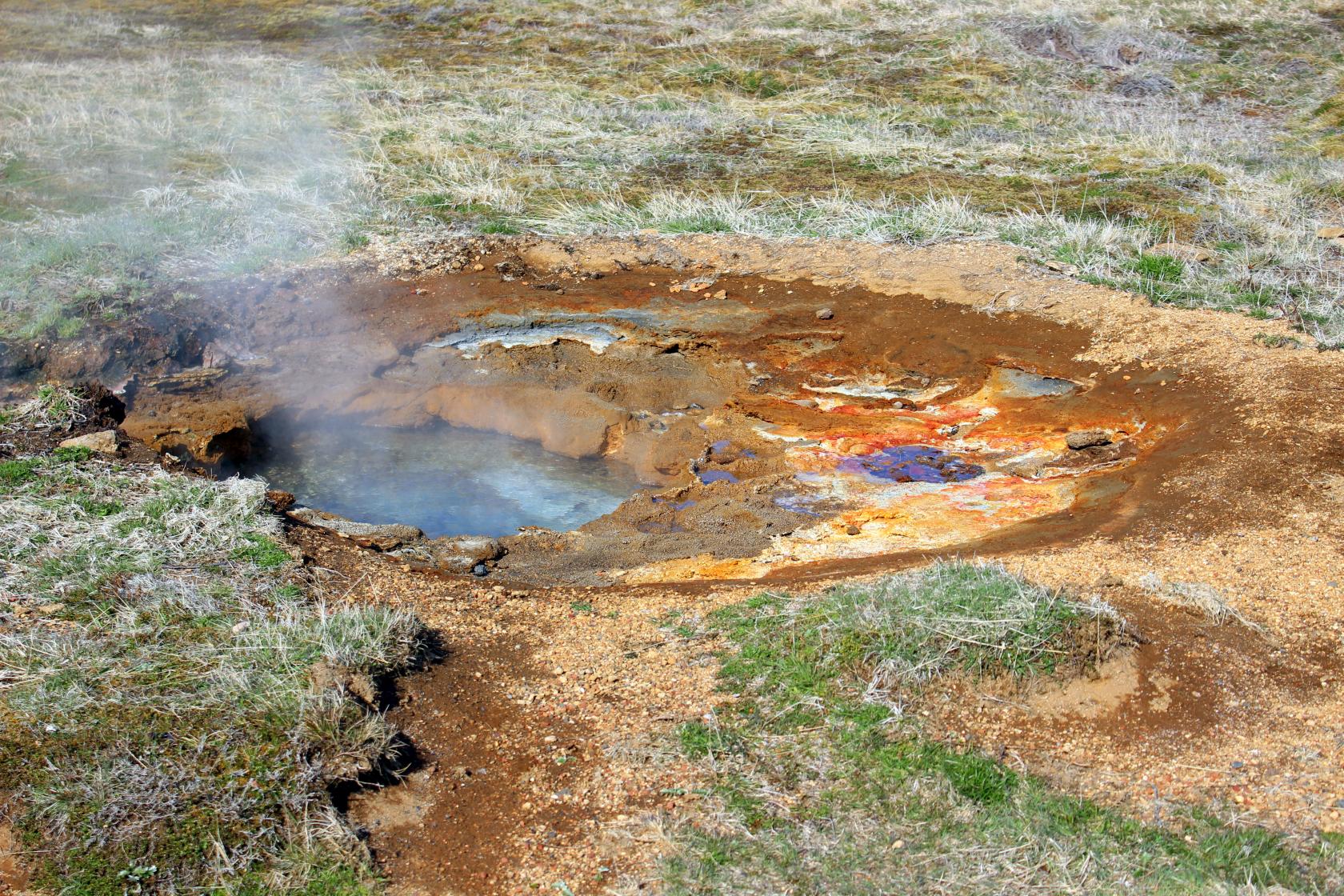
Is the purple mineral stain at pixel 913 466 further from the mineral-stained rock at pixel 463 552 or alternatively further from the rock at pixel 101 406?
the rock at pixel 101 406

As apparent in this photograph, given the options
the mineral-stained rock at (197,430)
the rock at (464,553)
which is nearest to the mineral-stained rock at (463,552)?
the rock at (464,553)

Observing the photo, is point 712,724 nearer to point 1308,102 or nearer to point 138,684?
point 138,684

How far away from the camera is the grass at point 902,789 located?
278 centimetres

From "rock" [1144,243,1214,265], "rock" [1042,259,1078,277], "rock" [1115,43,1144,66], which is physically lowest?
"rock" [1042,259,1078,277]

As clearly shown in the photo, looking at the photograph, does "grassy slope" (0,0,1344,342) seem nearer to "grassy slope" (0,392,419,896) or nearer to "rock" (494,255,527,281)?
"rock" (494,255,527,281)

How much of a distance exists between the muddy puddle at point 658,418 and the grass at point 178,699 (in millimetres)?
1055

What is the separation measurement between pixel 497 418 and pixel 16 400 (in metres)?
2.57

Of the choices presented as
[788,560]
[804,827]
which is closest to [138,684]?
[804,827]

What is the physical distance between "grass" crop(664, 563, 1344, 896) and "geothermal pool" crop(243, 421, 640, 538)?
2082 millimetres

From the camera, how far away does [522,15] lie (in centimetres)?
1639

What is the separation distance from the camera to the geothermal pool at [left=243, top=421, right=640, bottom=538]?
5.77 m

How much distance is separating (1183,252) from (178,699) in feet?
24.0

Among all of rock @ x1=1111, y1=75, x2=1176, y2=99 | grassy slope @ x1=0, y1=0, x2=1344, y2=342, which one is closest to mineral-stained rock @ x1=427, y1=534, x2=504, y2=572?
grassy slope @ x1=0, y1=0, x2=1344, y2=342

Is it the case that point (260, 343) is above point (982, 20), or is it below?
below
